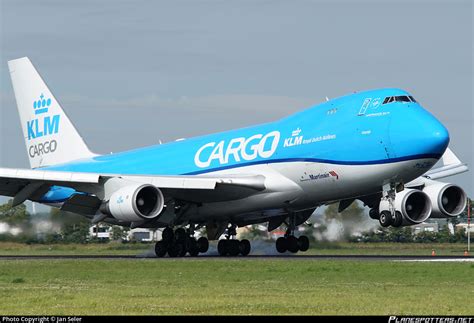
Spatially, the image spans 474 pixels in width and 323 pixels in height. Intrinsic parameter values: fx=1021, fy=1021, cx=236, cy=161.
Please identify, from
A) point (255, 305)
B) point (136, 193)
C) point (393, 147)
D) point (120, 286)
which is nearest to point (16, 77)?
point (136, 193)

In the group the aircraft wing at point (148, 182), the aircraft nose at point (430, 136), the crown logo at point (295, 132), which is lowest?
the aircraft wing at point (148, 182)

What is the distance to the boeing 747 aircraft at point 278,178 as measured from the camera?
35.8 meters

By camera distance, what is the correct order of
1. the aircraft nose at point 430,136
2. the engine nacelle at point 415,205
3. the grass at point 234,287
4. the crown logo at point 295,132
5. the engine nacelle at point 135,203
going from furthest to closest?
1. the crown logo at point 295,132
2. the engine nacelle at point 415,205
3. the engine nacelle at point 135,203
4. the aircraft nose at point 430,136
5. the grass at point 234,287

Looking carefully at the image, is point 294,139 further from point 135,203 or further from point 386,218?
point 135,203

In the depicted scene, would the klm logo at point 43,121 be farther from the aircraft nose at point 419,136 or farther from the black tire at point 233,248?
the aircraft nose at point 419,136

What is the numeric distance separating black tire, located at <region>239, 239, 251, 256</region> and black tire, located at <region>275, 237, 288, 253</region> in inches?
51.0

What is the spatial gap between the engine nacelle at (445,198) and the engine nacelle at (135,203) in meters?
11.0

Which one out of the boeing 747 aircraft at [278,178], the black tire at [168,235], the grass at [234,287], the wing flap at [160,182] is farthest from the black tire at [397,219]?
the black tire at [168,235]

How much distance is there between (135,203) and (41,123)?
671 inches

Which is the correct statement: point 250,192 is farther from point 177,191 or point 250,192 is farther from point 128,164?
point 128,164

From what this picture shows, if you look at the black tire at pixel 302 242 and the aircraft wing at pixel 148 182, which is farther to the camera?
the black tire at pixel 302 242

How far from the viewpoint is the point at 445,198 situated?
41.1 m

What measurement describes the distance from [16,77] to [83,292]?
32.5 metres

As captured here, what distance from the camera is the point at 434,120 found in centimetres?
3519
